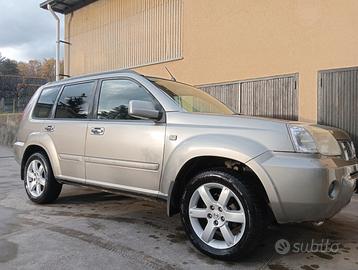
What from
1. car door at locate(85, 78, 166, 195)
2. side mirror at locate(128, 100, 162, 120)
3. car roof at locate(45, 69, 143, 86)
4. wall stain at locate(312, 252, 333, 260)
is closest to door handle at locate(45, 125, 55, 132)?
car roof at locate(45, 69, 143, 86)

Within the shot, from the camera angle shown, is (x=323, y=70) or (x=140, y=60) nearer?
(x=323, y=70)

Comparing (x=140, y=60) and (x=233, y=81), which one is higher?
(x=140, y=60)

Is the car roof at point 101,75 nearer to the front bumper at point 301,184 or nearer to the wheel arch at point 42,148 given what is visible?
the wheel arch at point 42,148

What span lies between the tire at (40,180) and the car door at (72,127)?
38 cm

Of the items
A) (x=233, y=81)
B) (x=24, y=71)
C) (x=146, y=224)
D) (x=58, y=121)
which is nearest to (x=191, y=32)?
(x=233, y=81)

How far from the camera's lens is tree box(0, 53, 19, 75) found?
167 ft

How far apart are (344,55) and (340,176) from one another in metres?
4.61

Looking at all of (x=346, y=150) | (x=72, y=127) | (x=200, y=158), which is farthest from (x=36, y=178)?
(x=346, y=150)

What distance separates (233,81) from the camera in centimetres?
947

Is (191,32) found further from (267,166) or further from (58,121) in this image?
(267,166)

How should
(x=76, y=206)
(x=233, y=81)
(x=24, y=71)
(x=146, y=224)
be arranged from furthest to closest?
(x=24, y=71) → (x=233, y=81) → (x=76, y=206) → (x=146, y=224)

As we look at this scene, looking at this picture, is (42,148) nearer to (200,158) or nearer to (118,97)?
(118,97)

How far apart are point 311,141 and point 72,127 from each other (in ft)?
9.94

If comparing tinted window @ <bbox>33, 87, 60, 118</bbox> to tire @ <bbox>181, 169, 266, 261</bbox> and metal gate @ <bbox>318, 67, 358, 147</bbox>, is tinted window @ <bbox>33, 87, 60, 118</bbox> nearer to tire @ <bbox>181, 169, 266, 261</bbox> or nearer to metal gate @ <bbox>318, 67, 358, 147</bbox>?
tire @ <bbox>181, 169, 266, 261</bbox>
